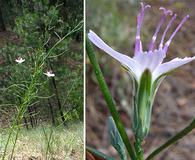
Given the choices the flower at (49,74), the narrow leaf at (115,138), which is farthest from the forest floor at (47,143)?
the narrow leaf at (115,138)

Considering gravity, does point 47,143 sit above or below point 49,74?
below

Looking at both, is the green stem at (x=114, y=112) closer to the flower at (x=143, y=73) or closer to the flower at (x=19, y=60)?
the flower at (x=143, y=73)

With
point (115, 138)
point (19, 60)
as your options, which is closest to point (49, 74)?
point (19, 60)

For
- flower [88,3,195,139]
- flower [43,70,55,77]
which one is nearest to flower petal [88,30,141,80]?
flower [88,3,195,139]

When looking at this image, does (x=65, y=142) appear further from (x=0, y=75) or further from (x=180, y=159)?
(x=180, y=159)

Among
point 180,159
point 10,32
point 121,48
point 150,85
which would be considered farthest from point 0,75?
point 121,48

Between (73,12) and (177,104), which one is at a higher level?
(73,12)

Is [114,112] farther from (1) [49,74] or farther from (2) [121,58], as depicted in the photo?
(1) [49,74]

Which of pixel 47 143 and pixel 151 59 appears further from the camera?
pixel 47 143

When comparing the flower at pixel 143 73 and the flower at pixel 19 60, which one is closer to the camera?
the flower at pixel 143 73
